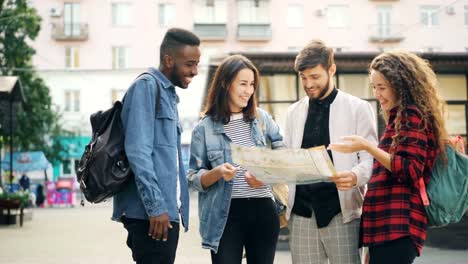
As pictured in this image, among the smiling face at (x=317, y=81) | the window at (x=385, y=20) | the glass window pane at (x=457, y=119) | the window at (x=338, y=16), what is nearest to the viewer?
the smiling face at (x=317, y=81)

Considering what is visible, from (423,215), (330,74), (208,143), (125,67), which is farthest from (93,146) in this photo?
(125,67)

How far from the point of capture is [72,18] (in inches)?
1887

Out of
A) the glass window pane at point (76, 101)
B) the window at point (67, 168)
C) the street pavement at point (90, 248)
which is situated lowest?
the window at point (67, 168)

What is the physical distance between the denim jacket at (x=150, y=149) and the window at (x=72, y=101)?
45.9 m

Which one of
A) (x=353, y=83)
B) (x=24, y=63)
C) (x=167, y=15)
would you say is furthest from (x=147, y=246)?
(x=167, y=15)

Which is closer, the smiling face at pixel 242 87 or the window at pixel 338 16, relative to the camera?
the smiling face at pixel 242 87

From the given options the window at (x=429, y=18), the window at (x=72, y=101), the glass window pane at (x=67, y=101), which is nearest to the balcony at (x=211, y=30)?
the window at (x=72, y=101)

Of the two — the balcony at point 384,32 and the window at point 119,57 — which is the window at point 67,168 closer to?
the window at point 119,57

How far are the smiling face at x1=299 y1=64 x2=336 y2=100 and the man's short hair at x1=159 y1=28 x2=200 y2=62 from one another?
0.66 metres

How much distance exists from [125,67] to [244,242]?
4400 cm

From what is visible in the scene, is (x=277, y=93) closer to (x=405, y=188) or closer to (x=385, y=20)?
(x=405, y=188)

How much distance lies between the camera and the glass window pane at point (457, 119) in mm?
16250

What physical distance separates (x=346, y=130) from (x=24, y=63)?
1242 inches

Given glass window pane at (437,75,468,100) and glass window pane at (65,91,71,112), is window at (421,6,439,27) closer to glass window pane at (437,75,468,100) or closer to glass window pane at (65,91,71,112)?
glass window pane at (65,91,71,112)
